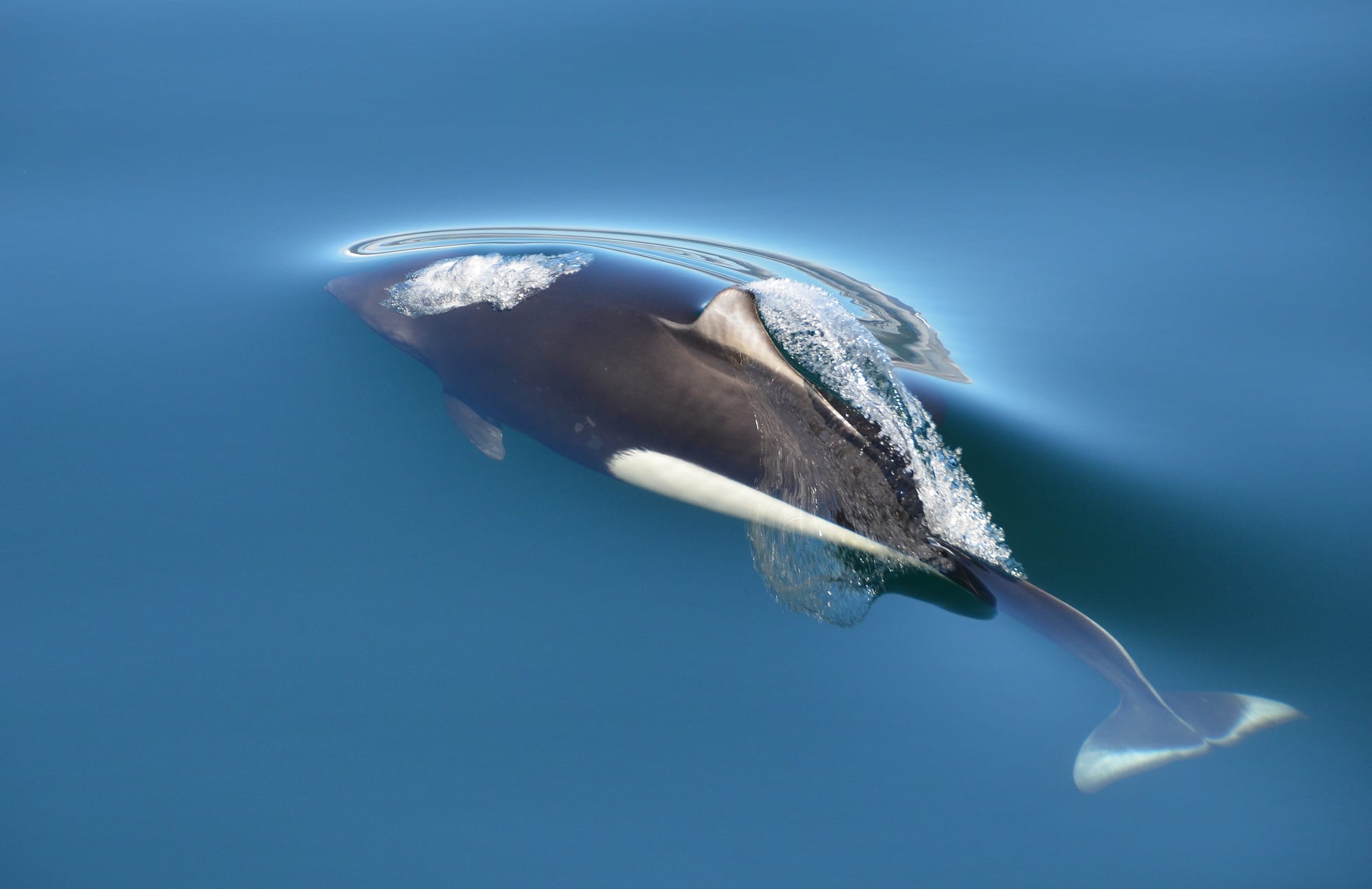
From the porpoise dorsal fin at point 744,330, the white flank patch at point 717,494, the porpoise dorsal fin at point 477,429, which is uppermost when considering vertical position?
the porpoise dorsal fin at point 744,330

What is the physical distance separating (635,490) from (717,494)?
0.40m

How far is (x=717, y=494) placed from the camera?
15.9 ft

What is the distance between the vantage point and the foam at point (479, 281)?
5.66 m

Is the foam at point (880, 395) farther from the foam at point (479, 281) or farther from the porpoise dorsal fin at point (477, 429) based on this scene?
the porpoise dorsal fin at point (477, 429)

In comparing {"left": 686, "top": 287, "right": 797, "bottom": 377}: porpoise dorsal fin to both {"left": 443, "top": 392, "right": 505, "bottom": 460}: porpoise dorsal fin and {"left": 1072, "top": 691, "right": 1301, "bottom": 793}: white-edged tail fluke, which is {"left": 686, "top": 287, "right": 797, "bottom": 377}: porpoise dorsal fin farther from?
{"left": 1072, "top": 691, "right": 1301, "bottom": 793}: white-edged tail fluke

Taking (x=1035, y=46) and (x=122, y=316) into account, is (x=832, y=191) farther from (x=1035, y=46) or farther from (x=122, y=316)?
(x=122, y=316)

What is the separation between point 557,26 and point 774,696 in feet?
20.9

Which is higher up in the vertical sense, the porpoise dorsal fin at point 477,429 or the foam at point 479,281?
the foam at point 479,281

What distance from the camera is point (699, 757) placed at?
3705 millimetres

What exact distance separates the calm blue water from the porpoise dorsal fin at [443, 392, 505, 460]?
0.07 metres

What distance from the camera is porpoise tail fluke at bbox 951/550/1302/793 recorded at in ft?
11.9

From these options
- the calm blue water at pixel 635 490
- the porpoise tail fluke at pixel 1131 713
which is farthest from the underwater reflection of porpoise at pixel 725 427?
the calm blue water at pixel 635 490

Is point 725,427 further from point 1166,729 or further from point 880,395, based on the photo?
point 1166,729

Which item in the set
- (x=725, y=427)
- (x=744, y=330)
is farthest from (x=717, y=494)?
(x=744, y=330)
